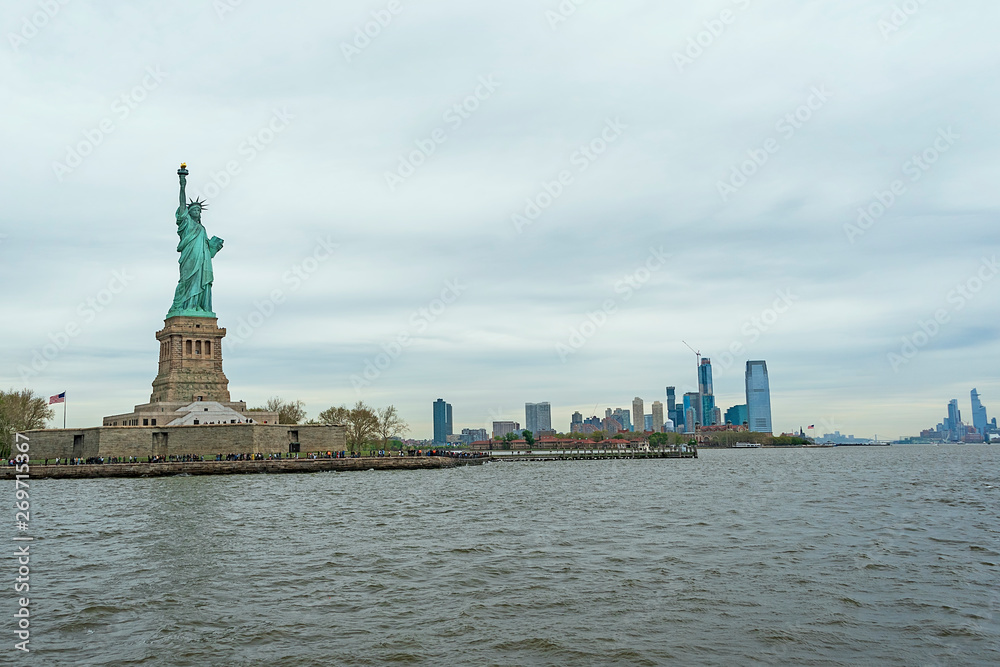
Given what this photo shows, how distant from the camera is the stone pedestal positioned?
83.8 m

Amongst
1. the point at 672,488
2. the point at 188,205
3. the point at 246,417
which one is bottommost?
the point at 672,488

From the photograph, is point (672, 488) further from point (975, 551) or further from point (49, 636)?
point (49, 636)

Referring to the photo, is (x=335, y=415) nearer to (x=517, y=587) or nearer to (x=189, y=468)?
(x=189, y=468)

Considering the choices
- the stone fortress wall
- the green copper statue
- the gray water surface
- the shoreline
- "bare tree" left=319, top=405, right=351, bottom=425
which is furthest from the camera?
"bare tree" left=319, top=405, right=351, bottom=425

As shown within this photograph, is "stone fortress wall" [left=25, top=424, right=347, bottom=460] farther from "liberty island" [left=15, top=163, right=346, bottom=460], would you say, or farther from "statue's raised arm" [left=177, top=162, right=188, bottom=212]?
"statue's raised arm" [left=177, top=162, right=188, bottom=212]

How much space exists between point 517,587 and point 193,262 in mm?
79253

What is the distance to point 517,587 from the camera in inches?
750

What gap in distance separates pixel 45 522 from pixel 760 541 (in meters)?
28.9

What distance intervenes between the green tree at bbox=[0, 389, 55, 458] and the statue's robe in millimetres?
18742

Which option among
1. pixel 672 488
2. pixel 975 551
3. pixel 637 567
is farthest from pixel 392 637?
pixel 672 488

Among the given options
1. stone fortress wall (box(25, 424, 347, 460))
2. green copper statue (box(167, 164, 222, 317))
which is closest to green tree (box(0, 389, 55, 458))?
stone fortress wall (box(25, 424, 347, 460))

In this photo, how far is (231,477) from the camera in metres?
65.2

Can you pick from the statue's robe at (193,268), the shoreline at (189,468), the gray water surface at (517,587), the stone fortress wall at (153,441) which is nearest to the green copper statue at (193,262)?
the statue's robe at (193,268)

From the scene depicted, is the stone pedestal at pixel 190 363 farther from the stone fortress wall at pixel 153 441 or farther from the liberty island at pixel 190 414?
the stone fortress wall at pixel 153 441
